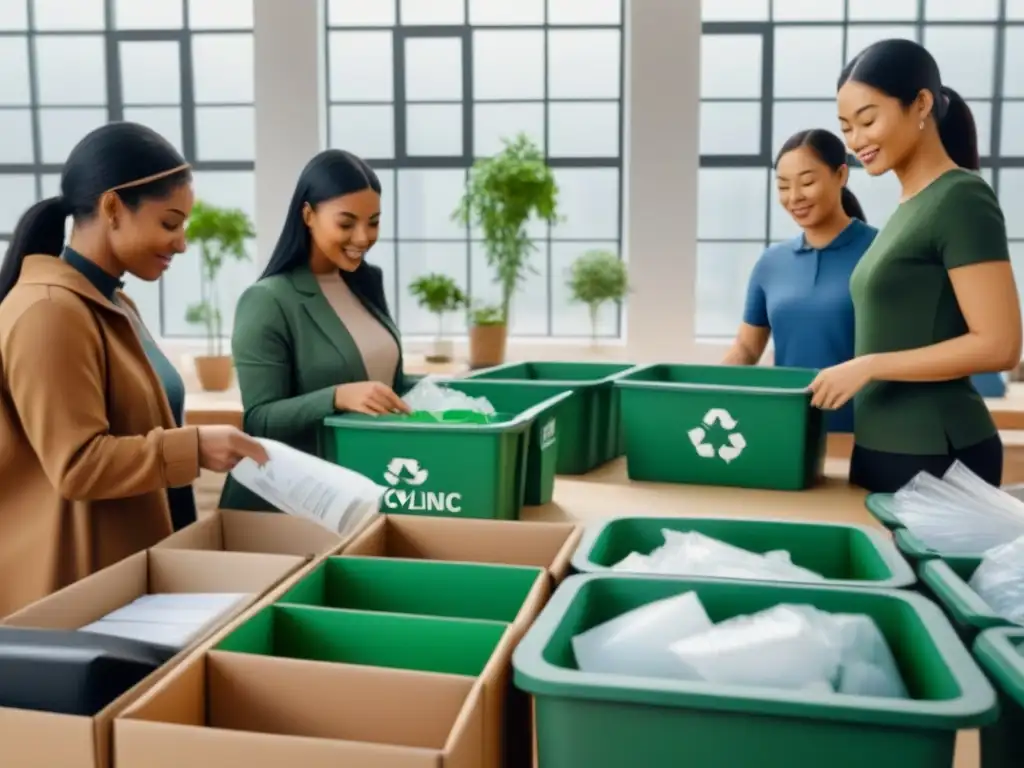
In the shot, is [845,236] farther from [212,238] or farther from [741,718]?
[212,238]

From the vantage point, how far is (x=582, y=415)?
2.01 m

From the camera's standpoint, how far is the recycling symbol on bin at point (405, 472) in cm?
156

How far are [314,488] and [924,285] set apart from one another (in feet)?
3.42

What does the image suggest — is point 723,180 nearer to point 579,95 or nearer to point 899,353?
point 579,95

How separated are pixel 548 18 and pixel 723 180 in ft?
4.36

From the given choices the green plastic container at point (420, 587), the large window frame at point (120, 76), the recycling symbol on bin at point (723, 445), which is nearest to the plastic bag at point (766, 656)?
the green plastic container at point (420, 587)

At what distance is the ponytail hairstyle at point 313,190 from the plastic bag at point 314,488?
81 cm

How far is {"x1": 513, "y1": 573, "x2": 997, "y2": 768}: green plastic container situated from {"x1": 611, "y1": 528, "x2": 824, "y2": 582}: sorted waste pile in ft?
0.69

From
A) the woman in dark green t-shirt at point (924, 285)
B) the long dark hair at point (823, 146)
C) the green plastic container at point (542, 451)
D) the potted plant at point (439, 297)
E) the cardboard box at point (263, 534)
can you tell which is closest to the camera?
the cardboard box at point (263, 534)

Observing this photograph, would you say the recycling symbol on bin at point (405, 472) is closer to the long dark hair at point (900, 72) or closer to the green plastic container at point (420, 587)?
the green plastic container at point (420, 587)

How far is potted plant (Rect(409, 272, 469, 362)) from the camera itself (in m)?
5.01

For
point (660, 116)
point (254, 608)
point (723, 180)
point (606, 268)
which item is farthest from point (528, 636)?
point (723, 180)

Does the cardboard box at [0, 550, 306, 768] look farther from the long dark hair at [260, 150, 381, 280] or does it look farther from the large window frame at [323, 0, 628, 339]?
the large window frame at [323, 0, 628, 339]

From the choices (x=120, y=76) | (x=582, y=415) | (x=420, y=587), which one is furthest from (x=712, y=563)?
(x=120, y=76)
